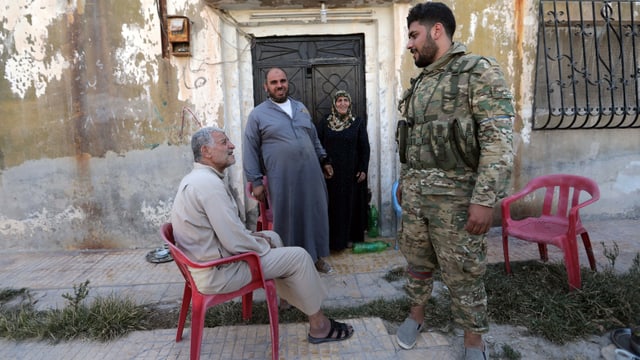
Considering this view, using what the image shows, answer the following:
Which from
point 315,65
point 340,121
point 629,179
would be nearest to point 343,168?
point 340,121

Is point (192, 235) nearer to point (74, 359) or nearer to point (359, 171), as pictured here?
point (74, 359)

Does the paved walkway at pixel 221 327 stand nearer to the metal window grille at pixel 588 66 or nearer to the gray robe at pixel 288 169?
the gray robe at pixel 288 169

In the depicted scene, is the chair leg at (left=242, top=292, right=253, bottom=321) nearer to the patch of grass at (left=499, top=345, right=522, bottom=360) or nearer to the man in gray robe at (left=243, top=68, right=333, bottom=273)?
the man in gray robe at (left=243, top=68, right=333, bottom=273)

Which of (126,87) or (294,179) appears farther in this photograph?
(126,87)

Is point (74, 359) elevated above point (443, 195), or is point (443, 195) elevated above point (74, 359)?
point (443, 195)

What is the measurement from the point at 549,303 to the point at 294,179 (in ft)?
6.92

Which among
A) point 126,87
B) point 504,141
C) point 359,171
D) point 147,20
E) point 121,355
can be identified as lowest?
point 121,355

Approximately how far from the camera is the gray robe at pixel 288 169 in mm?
3449

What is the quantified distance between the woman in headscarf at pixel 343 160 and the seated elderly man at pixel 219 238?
193 centimetres

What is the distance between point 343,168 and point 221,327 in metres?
2.15

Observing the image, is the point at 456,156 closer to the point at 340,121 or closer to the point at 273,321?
the point at 273,321

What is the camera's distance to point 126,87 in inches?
177

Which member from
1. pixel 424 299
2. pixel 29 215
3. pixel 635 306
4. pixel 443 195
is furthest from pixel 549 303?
pixel 29 215

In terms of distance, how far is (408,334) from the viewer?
2525 mm
